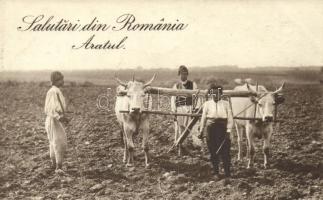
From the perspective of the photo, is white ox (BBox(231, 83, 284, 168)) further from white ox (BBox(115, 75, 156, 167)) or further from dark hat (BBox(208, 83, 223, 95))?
white ox (BBox(115, 75, 156, 167))

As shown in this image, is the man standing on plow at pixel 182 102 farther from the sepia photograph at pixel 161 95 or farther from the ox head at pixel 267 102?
the ox head at pixel 267 102

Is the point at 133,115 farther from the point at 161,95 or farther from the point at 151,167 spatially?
the point at 151,167

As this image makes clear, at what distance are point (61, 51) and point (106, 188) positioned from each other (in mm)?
1947

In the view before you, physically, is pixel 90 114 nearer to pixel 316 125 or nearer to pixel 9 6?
pixel 9 6

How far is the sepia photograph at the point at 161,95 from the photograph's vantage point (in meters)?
5.05

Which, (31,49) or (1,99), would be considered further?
(1,99)

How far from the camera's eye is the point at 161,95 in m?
5.75

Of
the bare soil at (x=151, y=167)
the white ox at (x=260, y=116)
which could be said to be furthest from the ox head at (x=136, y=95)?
the white ox at (x=260, y=116)

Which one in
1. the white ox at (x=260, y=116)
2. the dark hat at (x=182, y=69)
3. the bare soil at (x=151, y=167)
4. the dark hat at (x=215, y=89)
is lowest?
the bare soil at (x=151, y=167)

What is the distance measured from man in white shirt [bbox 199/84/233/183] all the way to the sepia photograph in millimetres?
10

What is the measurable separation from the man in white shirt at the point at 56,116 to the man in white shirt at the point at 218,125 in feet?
5.22

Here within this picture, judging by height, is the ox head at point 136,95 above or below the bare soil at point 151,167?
above

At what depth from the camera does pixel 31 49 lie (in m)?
5.91

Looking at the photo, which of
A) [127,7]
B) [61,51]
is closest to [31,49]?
[61,51]
